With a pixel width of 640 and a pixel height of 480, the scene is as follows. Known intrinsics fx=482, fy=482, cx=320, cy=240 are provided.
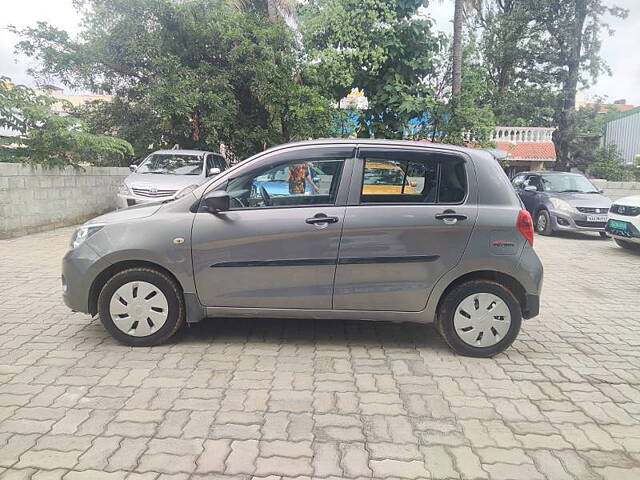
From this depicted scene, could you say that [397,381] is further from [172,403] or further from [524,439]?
[172,403]

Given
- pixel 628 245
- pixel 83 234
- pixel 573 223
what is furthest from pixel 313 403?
pixel 573 223

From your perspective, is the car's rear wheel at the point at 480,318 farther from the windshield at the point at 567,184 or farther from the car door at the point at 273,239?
the windshield at the point at 567,184

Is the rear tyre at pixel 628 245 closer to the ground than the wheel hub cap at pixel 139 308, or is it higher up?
closer to the ground

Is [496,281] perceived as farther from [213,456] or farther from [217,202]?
[213,456]

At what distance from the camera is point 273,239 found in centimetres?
379

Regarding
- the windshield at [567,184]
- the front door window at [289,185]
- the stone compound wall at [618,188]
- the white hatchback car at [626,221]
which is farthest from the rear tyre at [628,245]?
the front door window at [289,185]

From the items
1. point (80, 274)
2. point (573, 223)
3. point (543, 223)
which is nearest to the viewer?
point (80, 274)

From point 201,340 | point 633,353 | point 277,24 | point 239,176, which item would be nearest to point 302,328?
point 201,340

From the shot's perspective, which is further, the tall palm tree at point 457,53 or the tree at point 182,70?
the tall palm tree at point 457,53

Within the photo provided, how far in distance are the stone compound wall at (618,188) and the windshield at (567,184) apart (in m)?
2.74

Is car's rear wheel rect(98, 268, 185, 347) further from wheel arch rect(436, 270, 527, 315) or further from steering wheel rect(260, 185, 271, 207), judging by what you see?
wheel arch rect(436, 270, 527, 315)

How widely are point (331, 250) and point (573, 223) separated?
9.15m

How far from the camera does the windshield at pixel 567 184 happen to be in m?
12.0

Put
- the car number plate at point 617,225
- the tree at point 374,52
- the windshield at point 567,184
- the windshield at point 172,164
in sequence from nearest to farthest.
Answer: the car number plate at point 617,225
the windshield at point 172,164
the windshield at point 567,184
the tree at point 374,52
